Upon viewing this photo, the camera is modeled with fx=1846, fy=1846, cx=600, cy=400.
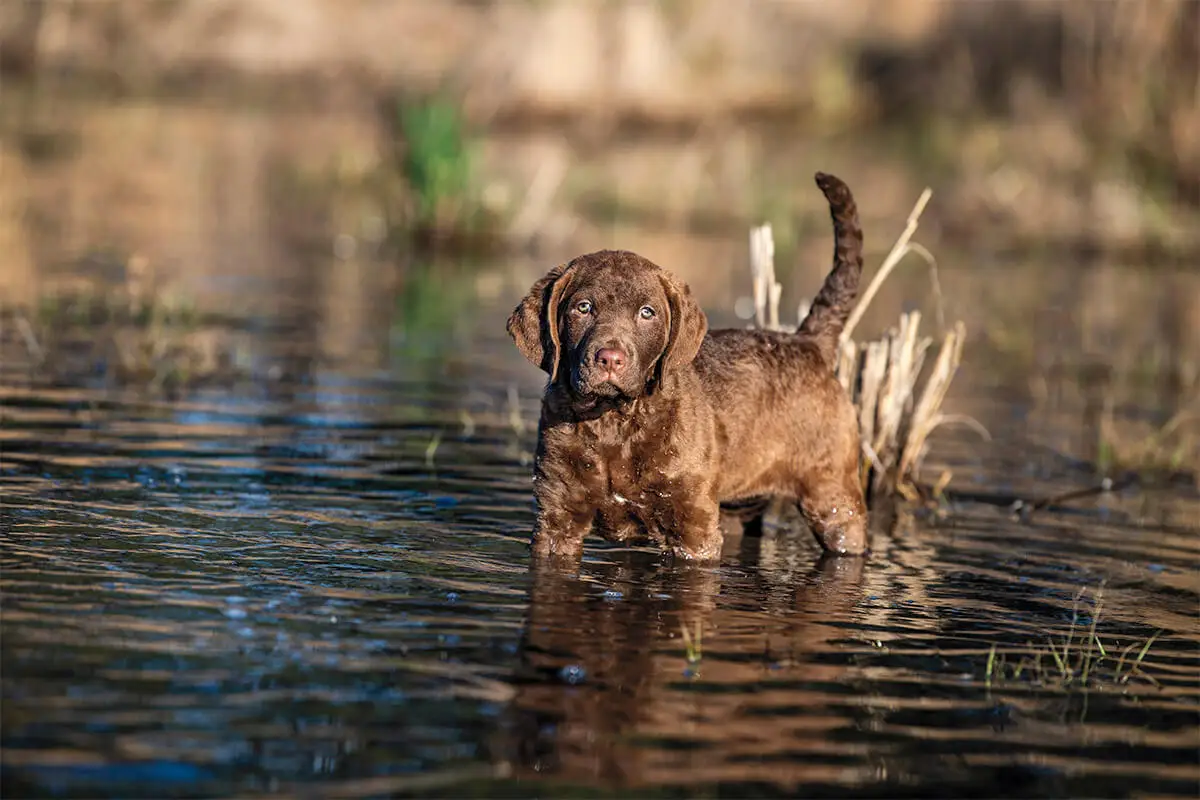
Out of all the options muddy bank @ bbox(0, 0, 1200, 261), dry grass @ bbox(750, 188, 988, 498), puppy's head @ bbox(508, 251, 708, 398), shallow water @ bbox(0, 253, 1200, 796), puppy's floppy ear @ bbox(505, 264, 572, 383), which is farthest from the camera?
muddy bank @ bbox(0, 0, 1200, 261)

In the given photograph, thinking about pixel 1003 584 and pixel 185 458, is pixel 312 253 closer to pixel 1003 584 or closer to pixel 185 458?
pixel 185 458

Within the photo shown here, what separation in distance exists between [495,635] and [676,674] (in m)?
0.74

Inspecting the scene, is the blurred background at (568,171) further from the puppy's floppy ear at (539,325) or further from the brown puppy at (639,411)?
the puppy's floppy ear at (539,325)

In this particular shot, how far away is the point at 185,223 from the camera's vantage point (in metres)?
21.7

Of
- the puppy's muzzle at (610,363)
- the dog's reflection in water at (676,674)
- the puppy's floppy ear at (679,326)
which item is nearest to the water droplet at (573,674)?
the dog's reflection in water at (676,674)

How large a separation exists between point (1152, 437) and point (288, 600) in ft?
22.7

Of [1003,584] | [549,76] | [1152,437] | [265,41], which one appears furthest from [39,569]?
[265,41]

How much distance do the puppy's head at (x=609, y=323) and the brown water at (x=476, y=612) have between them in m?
0.95

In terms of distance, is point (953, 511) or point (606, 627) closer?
point (606, 627)

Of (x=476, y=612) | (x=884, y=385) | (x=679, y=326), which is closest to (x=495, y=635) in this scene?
(x=476, y=612)

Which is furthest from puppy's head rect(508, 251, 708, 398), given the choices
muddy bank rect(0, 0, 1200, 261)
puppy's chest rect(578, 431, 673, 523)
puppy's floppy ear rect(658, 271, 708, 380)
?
muddy bank rect(0, 0, 1200, 261)

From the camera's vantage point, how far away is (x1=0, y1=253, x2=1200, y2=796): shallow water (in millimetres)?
5711

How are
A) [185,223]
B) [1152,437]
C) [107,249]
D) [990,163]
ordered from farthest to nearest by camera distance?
[990,163]
[185,223]
[107,249]
[1152,437]

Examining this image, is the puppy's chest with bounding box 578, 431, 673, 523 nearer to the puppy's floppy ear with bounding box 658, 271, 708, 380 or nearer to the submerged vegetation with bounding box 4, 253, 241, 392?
the puppy's floppy ear with bounding box 658, 271, 708, 380
